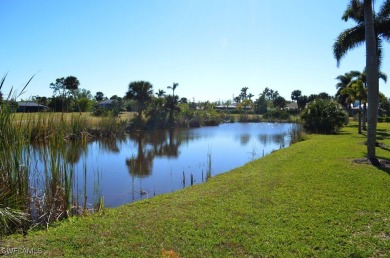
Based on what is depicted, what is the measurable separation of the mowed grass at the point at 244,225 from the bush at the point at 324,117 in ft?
65.8

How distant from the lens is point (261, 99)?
93.5 metres

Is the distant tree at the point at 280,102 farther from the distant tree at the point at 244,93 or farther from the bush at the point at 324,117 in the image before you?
the bush at the point at 324,117

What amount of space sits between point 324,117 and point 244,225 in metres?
25.0

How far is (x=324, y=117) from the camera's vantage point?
2820cm

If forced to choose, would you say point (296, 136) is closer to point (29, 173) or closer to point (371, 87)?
point (371, 87)

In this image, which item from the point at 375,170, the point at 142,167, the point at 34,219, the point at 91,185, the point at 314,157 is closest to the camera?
the point at 34,219

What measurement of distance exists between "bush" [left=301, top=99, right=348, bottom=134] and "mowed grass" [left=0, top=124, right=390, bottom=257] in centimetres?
2006

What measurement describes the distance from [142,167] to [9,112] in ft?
35.4

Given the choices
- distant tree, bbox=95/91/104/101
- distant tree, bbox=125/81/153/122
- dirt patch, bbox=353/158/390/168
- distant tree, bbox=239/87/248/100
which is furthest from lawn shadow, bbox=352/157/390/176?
distant tree, bbox=239/87/248/100

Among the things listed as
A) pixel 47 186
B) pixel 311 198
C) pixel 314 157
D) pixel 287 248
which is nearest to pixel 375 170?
pixel 314 157

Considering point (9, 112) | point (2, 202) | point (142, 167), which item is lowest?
point (142, 167)

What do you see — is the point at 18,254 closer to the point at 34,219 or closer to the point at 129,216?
the point at 34,219

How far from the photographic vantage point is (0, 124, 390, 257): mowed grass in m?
4.82

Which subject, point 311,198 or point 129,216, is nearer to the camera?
point 129,216
